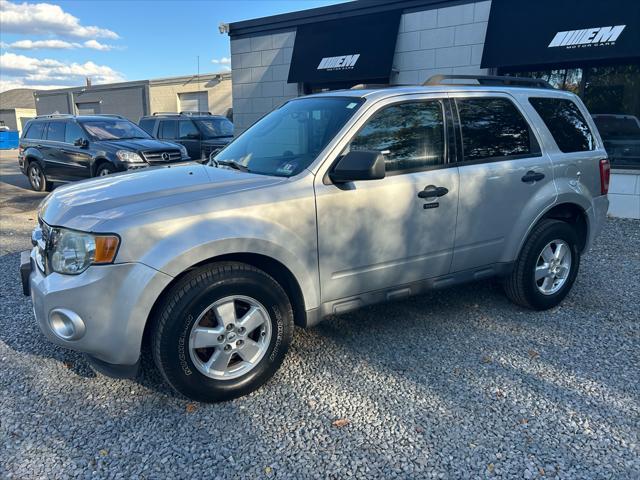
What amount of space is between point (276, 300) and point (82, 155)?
940 cm

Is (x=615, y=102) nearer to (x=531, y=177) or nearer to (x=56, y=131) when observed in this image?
(x=531, y=177)

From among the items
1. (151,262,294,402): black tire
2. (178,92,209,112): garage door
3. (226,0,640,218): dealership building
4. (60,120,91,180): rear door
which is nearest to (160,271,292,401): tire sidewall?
(151,262,294,402): black tire

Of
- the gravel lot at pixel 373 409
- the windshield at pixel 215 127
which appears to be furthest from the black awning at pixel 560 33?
the windshield at pixel 215 127

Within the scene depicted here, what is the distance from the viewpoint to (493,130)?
13.3 ft

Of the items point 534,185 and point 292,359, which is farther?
point 534,185

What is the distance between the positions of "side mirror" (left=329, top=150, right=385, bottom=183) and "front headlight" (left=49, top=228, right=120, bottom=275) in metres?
1.39

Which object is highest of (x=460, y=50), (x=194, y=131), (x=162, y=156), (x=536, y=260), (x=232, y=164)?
(x=460, y=50)

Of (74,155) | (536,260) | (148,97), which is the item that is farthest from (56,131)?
(148,97)

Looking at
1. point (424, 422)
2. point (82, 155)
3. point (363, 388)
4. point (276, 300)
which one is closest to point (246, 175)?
point (276, 300)

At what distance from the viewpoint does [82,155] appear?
1091 cm

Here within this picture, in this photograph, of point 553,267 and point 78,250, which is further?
point 553,267

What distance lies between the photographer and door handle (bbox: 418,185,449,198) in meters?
3.60

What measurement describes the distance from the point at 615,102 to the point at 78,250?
924cm

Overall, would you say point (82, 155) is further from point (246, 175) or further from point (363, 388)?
point (363, 388)
